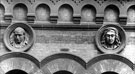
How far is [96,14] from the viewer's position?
2038 centimetres

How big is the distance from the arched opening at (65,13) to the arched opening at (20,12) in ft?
5.33

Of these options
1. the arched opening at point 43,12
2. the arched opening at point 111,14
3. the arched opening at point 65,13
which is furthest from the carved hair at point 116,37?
the arched opening at point 43,12

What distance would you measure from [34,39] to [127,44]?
165 inches

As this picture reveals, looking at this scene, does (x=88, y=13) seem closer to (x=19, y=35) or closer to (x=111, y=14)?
(x=111, y=14)


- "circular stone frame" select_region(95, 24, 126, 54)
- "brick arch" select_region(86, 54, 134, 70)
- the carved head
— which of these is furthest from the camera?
the carved head

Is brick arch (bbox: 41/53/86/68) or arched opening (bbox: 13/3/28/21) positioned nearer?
brick arch (bbox: 41/53/86/68)

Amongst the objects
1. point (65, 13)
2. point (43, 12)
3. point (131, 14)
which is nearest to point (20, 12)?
point (43, 12)

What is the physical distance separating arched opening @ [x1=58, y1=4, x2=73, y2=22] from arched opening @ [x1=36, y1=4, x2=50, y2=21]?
0.56 meters

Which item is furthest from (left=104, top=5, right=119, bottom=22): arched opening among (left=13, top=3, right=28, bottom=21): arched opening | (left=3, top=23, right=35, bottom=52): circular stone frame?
(left=13, top=3, right=28, bottom=21): arched opening

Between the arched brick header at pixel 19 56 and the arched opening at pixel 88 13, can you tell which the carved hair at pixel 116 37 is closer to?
the arched opening at pixel 88 13

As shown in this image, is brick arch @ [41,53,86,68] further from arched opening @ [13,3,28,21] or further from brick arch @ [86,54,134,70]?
arched opening @ [13,3,28,21]

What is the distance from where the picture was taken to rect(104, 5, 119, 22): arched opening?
20438mm

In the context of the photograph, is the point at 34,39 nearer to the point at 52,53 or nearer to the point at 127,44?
the point at 52,53

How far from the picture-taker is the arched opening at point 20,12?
20.7m
